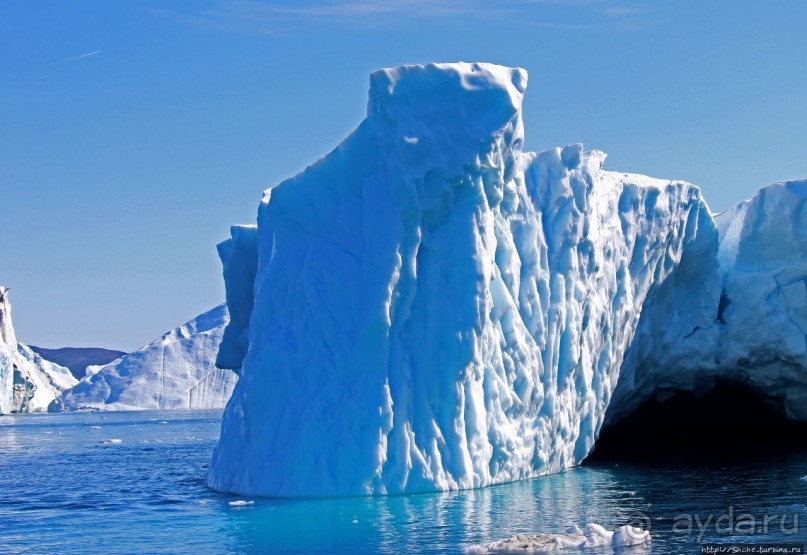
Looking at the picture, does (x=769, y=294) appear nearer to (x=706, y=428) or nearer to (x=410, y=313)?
(x=706, y=428)

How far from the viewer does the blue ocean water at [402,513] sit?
10898 millimetres

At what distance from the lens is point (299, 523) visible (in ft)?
40.0

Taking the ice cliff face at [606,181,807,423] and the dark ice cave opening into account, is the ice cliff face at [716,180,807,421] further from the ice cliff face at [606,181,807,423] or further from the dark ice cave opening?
the dark ice cave opening

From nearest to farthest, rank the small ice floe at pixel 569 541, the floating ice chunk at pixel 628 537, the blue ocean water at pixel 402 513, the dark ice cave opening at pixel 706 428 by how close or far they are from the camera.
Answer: the small ice floe at pixel 569 541
the floating ice chunk at pixel 628 537
the blue ocean water at pixel 402 513
the dark ice cave opening at pixel 706 428

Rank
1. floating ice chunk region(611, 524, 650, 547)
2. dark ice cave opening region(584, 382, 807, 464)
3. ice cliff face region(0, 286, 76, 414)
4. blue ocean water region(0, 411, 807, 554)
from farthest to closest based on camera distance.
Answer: ice cliff face region(0, 286, 76, 414), dark ice cave opening region(584, 382, 807, 464), blue ocean water region(0, 411, 807, 554), floating ice chunk region(611, 524, 650, 547)

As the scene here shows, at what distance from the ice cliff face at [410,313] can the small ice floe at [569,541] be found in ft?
12.3

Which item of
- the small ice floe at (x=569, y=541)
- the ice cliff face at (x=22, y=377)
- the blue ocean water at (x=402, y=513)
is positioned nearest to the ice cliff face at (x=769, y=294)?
the blue ocean water at (x=402, y=513)

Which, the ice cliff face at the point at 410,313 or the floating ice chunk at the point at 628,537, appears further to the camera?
the ice cliff face at the point at 410,313

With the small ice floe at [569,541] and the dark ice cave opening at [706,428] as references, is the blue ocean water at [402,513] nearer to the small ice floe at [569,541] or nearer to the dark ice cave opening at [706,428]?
the small ice floe at [569,541]

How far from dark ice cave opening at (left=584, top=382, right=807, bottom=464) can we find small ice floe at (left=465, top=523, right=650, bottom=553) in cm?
1063

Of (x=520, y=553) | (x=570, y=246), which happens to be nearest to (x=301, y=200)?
(x=570, y=246)

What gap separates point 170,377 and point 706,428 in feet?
196

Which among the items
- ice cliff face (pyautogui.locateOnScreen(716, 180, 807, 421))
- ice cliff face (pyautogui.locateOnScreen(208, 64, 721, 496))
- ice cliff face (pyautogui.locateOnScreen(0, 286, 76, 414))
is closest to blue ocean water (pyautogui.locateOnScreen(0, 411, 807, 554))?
ice cliff face (pyautogui.locateOnScreen(208, 64, 721, 496))

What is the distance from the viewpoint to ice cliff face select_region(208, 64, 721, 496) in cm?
1419
